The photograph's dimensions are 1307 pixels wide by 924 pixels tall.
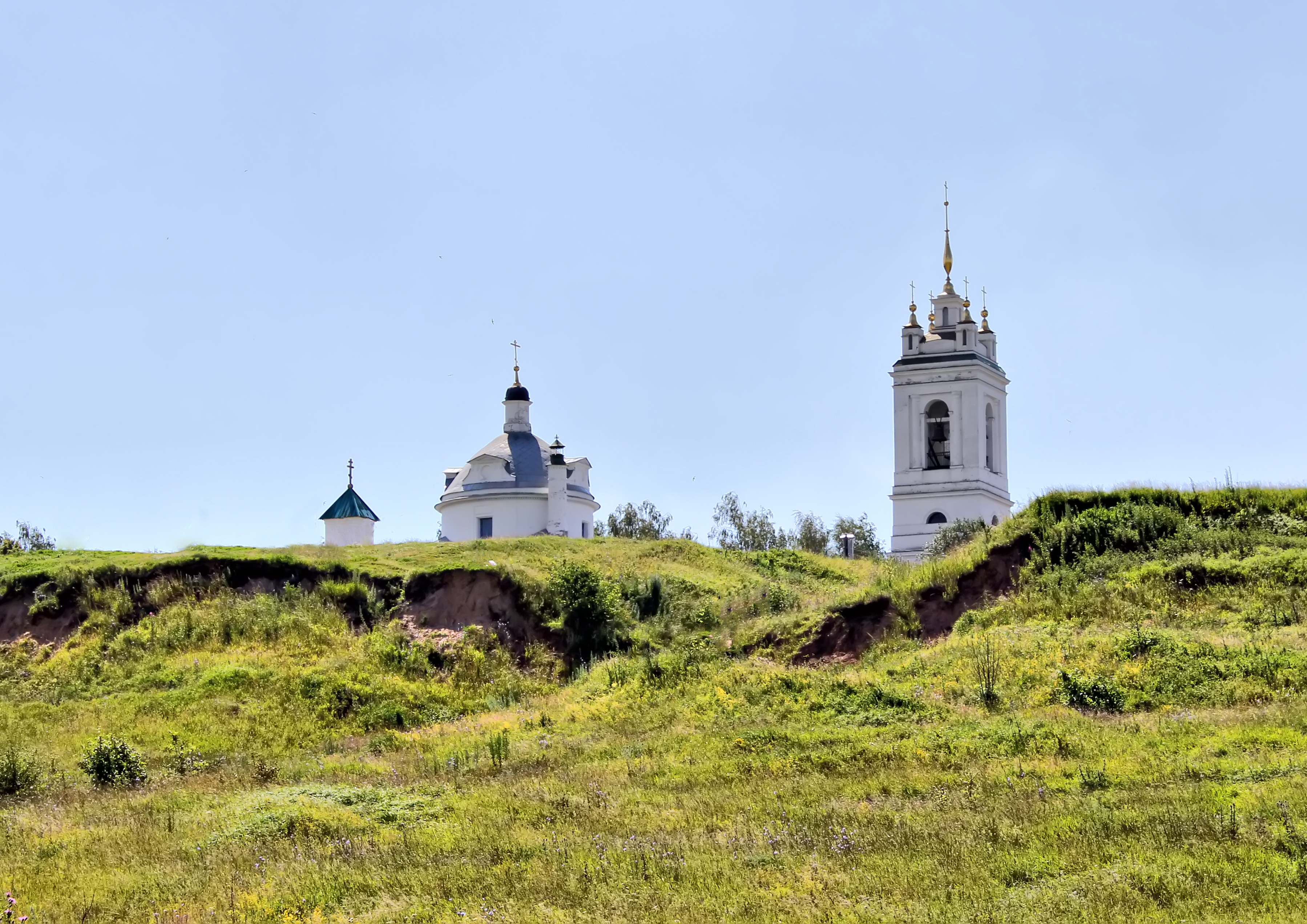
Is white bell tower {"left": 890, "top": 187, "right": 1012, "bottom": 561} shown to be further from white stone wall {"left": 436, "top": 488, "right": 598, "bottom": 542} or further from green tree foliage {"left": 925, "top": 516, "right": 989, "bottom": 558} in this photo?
white stone wall {"left": 436, "top": 488, "right": 598, "bottom": 542}

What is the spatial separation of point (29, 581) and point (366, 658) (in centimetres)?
864

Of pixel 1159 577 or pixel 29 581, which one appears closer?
pixel 1159 577

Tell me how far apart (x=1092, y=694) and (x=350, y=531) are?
32.4 m

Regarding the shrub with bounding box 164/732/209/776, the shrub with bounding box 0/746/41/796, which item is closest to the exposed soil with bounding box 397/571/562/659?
the shrub with bounding box 164/732/209/776

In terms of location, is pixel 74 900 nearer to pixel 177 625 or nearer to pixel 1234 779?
pixel 1234 779

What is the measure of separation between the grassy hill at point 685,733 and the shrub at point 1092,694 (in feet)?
0.24

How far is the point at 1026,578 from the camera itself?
28.1 meters

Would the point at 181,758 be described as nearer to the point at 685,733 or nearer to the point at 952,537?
the point at 685,733

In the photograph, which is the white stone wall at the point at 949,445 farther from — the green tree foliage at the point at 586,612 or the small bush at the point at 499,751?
the small bush at the point at 499,751

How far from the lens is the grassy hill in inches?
489

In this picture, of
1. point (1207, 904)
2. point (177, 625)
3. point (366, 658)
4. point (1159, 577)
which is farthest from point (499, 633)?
point (1207, 904)

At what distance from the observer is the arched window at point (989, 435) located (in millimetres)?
62125

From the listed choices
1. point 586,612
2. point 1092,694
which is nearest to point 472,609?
point 586,612

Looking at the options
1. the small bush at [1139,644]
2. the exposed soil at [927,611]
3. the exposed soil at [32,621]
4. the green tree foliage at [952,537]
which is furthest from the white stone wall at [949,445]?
the small bush at [1139,644]
